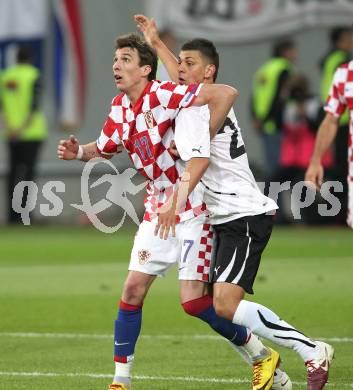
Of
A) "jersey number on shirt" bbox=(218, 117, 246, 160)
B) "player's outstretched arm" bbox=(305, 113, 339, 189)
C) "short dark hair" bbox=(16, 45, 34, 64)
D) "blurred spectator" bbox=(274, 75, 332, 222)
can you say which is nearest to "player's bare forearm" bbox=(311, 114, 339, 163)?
"player's outstretched arm" bbox=(305, 113, 339, 189)

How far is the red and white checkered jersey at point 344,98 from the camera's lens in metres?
9.48

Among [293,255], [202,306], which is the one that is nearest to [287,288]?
[293,255]

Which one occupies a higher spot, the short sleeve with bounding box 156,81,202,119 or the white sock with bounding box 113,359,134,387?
the short sleeve with bounding box 156,81,202,119

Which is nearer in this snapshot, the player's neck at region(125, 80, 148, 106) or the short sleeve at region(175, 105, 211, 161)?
the short sleeve at region(175, 105, 211, 161)

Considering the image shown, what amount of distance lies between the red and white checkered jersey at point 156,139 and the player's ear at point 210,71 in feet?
1.27

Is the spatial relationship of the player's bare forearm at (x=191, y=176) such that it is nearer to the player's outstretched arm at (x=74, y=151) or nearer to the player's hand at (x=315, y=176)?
the player's outstretched arm at (x=74, y=151)

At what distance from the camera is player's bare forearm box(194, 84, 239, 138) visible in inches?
298

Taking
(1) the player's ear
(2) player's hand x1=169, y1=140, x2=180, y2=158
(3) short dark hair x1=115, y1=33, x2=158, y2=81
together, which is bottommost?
(2) player's hand x1=169, y1=140, x2=180, y2=158

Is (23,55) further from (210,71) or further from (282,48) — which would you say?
(210,71)

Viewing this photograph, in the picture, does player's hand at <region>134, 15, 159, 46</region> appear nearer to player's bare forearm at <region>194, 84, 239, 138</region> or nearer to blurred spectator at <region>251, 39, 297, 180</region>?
player's bare forearm at <region>194, 84, 239, 138</region>

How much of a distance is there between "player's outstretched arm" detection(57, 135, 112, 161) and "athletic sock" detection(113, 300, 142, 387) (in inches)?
41.0

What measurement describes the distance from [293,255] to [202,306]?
8098 mm

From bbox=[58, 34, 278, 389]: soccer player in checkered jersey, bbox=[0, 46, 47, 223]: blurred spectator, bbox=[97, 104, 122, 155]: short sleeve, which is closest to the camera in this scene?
bbox=[58, 34, 278, 389]: soccer player in checkered jersey

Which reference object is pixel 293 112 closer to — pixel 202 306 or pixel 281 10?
pixel 281 10
